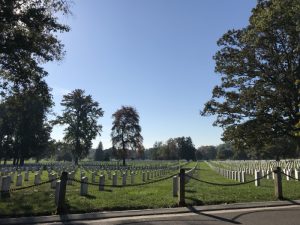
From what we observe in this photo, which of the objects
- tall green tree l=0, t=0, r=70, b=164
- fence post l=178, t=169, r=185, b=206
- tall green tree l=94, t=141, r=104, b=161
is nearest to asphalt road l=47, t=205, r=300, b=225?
fence post l=178, t=169, r=185, b=206

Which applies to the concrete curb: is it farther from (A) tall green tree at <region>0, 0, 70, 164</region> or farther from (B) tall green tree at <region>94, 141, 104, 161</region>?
(B) tall green tree at <region>94, 141, 104, 161</region>

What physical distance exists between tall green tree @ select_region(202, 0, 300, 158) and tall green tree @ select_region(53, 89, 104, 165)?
155 feet

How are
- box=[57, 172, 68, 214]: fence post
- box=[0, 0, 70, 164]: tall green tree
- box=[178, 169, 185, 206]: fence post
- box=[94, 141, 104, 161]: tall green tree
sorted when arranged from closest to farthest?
1. box=[57, 172, 68, 214]: fence post
2. box=[178, 169, 185, 206]: fence post
3. box=[0, 0, 70, 164]: tall green tree
4. box=[94, 141, 104, 161]: tall green tree

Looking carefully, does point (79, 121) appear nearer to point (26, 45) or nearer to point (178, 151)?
point (26, 45)

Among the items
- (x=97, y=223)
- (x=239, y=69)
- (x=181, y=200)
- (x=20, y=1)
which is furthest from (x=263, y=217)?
(x=239, y=69)

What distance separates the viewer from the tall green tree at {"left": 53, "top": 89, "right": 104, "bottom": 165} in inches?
2736

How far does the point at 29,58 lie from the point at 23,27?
1.93m

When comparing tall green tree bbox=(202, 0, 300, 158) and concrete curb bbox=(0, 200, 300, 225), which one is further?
tall green tree bbox=(202, 0, 300, 158)

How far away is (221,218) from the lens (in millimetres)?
8742

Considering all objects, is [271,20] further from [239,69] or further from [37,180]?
[37,180]

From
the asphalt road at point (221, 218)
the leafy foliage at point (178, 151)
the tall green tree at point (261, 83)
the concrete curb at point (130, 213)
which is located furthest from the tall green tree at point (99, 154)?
the asphalt road at point (221, 218)

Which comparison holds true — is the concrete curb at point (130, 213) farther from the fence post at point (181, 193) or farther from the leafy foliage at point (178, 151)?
the leafy foliage at point (178, 151)

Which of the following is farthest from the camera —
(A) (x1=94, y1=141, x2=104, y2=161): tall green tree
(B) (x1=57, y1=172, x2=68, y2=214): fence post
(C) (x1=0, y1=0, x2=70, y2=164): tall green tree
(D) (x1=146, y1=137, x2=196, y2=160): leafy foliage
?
(D) (x1=146, y1=137, x2=196, y2=160): leafy foliage

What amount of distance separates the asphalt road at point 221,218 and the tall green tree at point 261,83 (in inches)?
615
